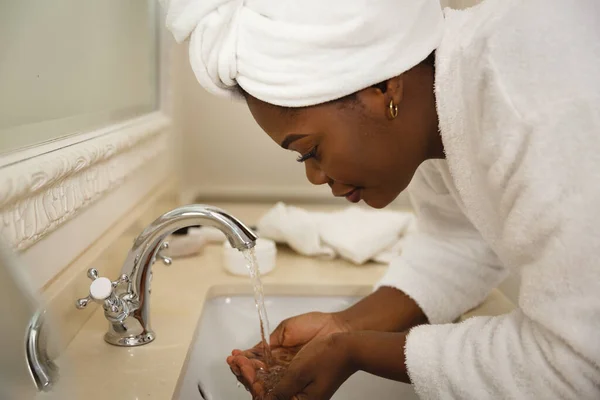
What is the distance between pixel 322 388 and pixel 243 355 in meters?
0.15

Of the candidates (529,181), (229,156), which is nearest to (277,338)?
(529,181)

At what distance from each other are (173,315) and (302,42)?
441 millimetres

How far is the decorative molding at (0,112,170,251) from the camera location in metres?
0.53

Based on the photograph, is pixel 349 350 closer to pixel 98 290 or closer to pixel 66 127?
pixel 98 290

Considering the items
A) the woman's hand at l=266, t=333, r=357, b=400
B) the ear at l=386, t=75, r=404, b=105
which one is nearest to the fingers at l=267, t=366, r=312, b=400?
the woman's hand at l=266, t=333, r=357, b=400

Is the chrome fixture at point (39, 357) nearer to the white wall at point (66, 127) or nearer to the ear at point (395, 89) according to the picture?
the white wall at point (66, 127)

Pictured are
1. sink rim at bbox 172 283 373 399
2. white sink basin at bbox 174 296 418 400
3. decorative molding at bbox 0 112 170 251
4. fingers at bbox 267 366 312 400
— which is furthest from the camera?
sink rim at bbox 172 283 373 399

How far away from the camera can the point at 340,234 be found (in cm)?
107

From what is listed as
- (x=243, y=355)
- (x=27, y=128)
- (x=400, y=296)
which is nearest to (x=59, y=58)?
(x=27, y=128)

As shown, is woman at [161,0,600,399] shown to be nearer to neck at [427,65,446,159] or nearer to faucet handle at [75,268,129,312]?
neck at [427,65,446,159]

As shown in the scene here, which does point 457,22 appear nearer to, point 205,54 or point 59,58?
point 205,54

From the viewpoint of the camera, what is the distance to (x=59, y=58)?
67cm

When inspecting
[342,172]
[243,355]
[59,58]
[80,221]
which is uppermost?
[59,58]

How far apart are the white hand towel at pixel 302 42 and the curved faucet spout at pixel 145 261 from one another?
0.15 m
